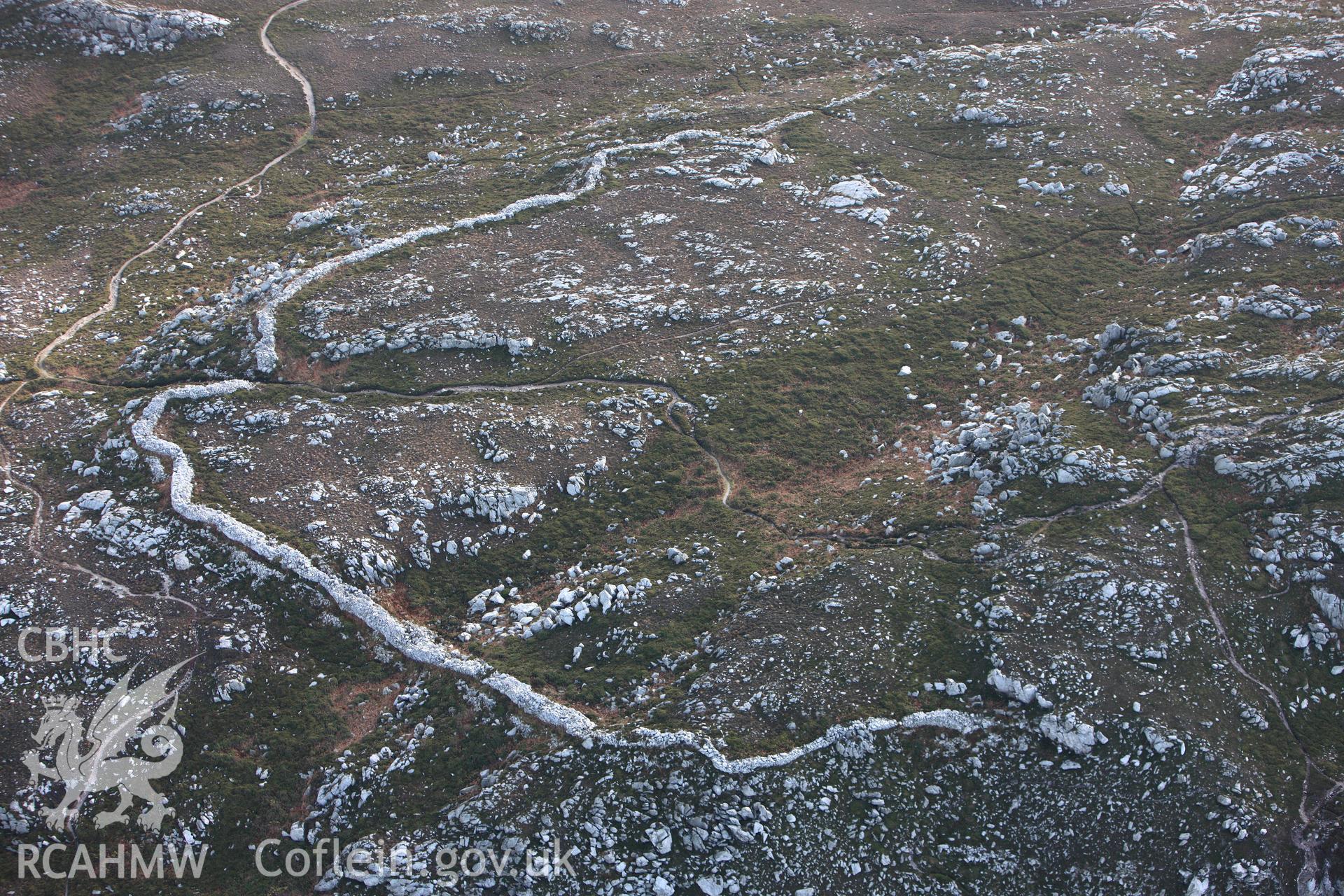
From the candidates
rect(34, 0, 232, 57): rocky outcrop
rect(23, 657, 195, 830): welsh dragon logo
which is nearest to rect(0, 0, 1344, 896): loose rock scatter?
rect(23, 657, 195, 830): welsh dragon logo

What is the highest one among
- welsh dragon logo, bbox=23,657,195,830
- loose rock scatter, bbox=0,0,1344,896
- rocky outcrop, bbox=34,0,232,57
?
rocky outcrop, bbox=34,0,232,57

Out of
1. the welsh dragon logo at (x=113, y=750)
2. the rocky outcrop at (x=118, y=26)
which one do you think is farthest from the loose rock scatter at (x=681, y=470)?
the rocky outcrop at (x=118, y=26)

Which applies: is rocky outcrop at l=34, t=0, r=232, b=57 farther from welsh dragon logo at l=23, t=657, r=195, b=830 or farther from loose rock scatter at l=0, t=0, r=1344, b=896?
welsh dragon logo at l=23, t=657, r=195, b=830

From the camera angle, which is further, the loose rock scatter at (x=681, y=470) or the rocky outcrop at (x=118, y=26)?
the rocky outcrop at (x=118, y=26)

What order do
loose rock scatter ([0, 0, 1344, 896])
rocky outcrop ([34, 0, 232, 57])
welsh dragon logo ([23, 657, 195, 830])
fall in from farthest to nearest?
rocky outcrop ([34, 0, 232, 57]) < welsh dragon logo ([23, 657, 195, 830]) < loose rock scatter ([0, 0, 1344, 896])

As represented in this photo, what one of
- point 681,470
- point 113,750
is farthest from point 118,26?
point 681,470

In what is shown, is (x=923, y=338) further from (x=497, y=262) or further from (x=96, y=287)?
(x=96, y=287)

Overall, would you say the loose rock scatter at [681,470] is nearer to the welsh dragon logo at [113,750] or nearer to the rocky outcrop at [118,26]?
the welsh dragon logo at [113,750]

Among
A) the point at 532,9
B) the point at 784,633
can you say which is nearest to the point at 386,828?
the point at 784,633

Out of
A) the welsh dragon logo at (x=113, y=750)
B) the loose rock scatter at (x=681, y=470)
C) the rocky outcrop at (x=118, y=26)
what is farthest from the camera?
the rocky outcrop at (x=118, y=26)

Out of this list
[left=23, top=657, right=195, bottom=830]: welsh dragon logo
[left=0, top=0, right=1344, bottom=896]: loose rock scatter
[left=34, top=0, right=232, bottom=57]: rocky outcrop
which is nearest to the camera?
[left=0, top=0, right=1344, bottom=896]: loose rock scatter
